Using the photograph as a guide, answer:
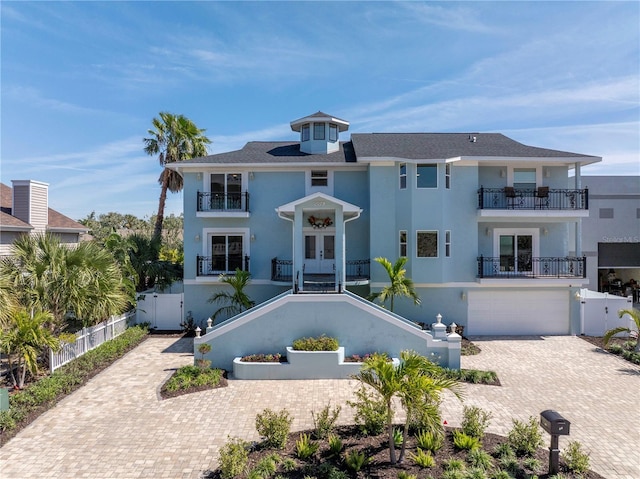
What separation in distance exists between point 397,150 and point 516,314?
31.9 ft

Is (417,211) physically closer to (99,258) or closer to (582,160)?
(582,160)

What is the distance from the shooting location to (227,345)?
43.5ft

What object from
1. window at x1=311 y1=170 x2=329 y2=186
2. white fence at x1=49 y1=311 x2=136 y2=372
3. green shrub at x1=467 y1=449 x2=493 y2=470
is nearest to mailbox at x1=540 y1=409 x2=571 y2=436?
green shrub at x1=467 y1=449 x2=493 y2=470

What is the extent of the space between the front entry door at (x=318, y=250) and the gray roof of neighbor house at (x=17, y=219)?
48.3 ft

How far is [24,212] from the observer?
2028 centimetres

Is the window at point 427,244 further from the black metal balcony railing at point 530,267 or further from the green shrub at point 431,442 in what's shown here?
the green shrub at point 431,442

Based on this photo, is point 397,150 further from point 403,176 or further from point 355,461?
point 355,461

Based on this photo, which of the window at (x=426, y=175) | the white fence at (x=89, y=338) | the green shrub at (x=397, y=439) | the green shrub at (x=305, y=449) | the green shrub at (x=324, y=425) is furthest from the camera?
the window at (x=426, y=175)

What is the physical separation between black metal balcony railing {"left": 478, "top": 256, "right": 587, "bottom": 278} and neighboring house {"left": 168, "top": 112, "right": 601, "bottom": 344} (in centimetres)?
5

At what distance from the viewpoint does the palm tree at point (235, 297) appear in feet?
52.6

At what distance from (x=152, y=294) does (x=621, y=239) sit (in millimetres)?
30443

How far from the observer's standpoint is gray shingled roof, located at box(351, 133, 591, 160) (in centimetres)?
1698

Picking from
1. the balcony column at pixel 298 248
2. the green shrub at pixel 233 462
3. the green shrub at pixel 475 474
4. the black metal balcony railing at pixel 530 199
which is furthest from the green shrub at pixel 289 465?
the black metal balcony railing at pixel 530 199

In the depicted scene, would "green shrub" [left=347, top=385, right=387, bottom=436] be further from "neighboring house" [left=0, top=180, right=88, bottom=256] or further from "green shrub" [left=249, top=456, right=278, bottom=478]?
"neighboring house" [left=0, top=180, right=88, bottom=256]
